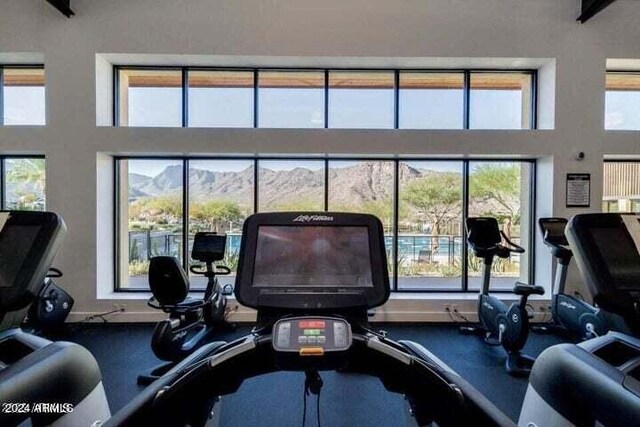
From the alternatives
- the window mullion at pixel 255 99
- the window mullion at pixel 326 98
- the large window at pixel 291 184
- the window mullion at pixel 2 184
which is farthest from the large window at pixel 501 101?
the window mullion at pixel 2 184

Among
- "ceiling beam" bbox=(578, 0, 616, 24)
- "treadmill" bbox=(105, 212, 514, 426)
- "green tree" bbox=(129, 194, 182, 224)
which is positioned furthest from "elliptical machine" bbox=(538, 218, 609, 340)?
"green tree" bbox=(129, 194, 182, 224)

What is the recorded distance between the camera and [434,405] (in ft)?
3.44

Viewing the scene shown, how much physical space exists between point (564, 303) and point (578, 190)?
61.4 inches

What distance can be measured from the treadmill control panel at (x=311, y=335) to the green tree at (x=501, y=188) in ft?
14.8

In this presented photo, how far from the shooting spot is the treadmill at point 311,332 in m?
0.97

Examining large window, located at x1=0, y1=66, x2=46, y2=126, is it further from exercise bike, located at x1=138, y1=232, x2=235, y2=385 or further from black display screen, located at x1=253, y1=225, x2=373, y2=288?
black display screen, located at x1=253, y1=225, x2=373, y2=288

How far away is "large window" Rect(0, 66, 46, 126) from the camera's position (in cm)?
482

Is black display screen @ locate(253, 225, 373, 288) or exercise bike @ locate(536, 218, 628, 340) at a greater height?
black display screen @ locate(253, 225, 373, 288)

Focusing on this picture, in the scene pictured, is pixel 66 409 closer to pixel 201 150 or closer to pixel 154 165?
pixel 201 150

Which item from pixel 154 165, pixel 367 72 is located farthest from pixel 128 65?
pixel 367 72

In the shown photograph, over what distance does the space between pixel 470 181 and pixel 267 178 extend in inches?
116

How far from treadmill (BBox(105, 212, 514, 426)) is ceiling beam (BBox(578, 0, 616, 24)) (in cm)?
522

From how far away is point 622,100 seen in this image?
495 centimetres

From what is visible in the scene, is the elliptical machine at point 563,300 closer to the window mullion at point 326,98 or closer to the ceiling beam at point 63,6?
the window mullion at point 326,98
